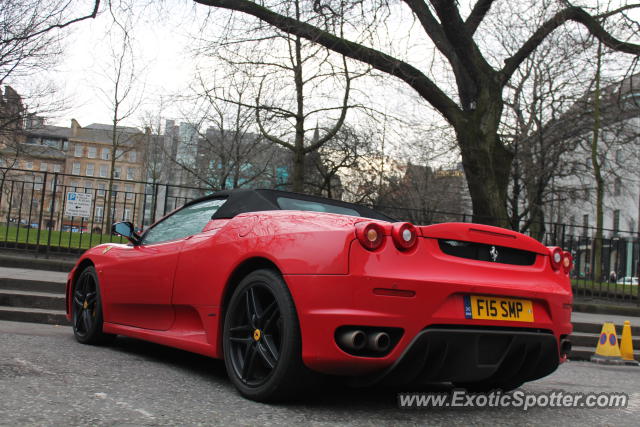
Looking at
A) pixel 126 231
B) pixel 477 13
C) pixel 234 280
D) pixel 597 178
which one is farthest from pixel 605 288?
pixel 234 280

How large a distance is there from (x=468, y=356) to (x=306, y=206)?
1518 mm

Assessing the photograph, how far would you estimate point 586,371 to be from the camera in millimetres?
6598

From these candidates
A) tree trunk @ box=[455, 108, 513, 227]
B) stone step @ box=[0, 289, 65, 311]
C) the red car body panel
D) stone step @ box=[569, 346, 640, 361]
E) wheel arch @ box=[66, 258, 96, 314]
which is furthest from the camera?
tree trunk @ box=[455, 108, 513, 227]

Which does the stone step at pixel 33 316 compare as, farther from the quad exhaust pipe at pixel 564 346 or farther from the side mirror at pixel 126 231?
the quad exhaust pipe at pixel 564 346

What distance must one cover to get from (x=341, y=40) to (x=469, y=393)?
7.41 m

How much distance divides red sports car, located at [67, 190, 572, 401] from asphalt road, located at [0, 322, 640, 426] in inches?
8.2

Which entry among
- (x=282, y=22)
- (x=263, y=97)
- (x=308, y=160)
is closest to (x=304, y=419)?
(x=282, y=22)

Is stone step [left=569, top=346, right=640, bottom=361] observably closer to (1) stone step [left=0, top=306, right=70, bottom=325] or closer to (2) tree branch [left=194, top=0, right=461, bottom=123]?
(2) tree branch [left=194, top=0, right=461, bottom=123]

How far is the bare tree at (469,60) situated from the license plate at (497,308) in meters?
7.00

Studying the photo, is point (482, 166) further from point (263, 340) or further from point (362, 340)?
point (362, 340)

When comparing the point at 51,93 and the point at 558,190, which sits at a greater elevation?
the point at 51,93

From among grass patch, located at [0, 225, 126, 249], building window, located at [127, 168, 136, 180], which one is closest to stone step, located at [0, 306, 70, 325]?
grass patch, located at [0, 225, 126, 249]

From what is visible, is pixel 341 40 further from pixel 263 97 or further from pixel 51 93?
pixel 51 93

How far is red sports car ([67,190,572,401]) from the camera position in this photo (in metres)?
2.99
